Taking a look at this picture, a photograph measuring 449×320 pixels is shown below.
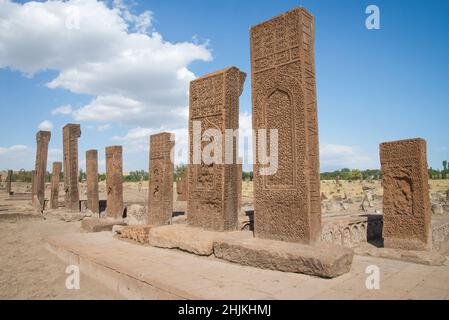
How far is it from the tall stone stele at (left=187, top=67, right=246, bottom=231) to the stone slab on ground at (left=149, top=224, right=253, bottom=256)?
0.95 feet

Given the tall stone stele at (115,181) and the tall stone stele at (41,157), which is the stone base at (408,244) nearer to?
the tall stone stele at (115,181)

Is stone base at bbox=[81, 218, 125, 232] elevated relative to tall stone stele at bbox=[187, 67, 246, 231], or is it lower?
lower

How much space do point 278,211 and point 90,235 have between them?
4366 millimetres

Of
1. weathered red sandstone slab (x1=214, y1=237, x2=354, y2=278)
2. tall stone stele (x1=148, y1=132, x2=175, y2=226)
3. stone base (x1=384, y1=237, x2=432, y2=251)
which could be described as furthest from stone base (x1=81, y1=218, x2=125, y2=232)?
stone base (x1=384, y1=237, x2=432, y2=251)

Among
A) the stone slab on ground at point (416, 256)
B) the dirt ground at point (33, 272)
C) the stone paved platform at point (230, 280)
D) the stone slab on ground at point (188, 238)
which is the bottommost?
the dirt ground at point (33, 272)

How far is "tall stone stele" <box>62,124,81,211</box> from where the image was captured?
12625mm

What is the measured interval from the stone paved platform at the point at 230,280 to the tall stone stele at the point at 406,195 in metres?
2.61

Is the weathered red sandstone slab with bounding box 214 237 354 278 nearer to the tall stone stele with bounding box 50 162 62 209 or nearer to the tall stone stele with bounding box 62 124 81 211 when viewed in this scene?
the tall stone stele with bounding box 62 124 81 211

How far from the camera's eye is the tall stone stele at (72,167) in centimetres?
1262

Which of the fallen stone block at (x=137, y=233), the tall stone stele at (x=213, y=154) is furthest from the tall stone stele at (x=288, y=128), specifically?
the fallen stone block at (x=137, y=233)

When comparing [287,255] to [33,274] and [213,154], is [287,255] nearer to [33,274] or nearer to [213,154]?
[213,154]

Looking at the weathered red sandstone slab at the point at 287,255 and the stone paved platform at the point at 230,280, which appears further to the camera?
the weathered red sandstone slab at the point at 287,255

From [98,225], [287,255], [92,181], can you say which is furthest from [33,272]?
[92,181]

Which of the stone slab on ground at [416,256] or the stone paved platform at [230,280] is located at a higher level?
the stone paved platform at [230,280]
